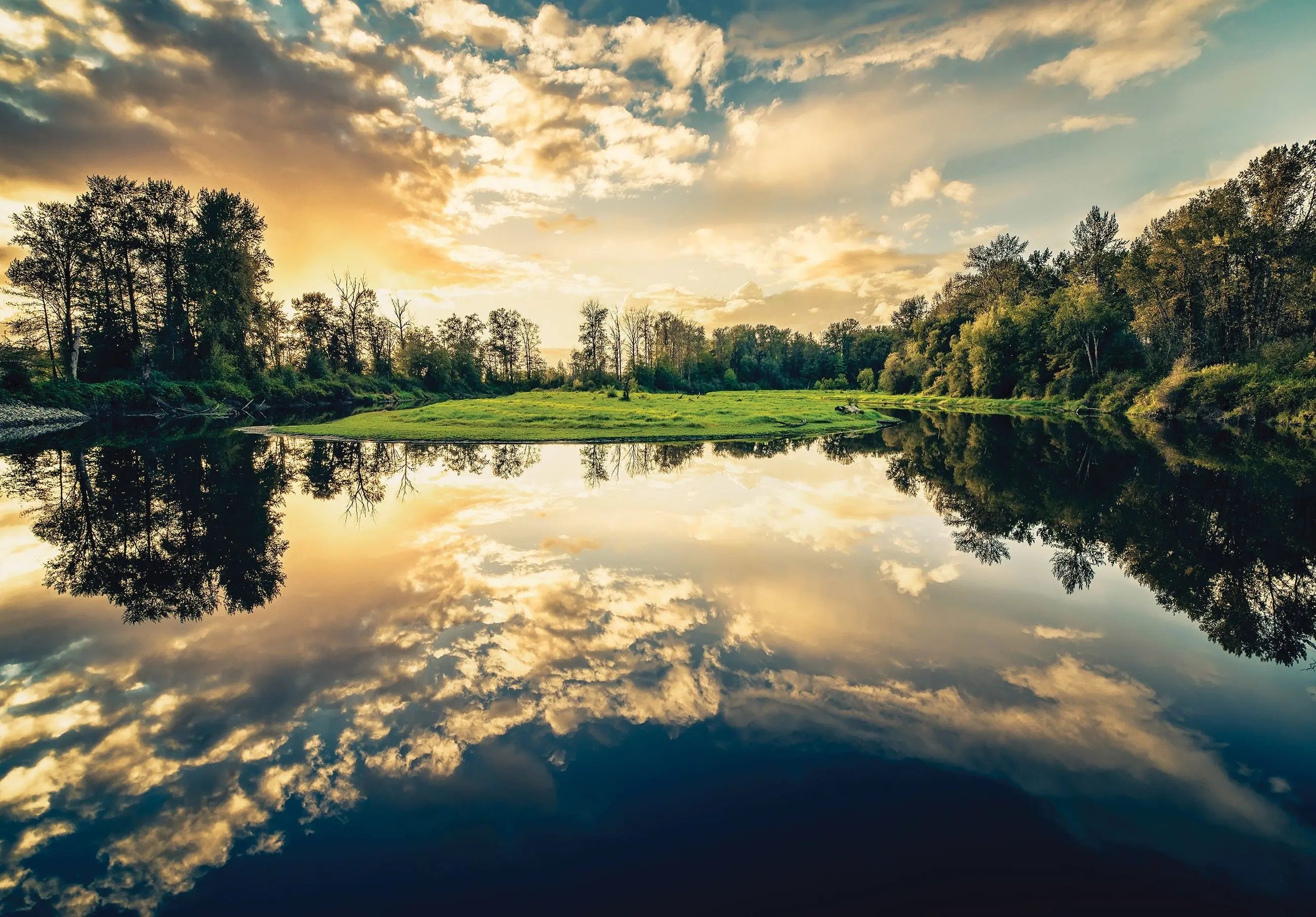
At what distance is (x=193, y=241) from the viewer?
56.6 meters

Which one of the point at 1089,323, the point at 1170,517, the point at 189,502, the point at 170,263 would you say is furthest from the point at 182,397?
the point at 1089,323

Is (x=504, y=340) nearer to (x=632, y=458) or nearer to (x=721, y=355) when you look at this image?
(x=721, y=355)

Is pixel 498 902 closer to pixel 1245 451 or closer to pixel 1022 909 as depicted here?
pixel 1022 909

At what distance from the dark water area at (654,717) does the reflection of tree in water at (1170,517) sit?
17 cm

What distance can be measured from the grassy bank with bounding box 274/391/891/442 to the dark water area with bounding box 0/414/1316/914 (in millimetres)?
21214

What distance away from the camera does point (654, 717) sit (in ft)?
20.5

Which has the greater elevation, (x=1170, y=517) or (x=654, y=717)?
(x=1170, y=517)

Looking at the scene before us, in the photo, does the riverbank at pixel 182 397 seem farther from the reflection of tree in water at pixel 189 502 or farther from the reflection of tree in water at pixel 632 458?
the reflection of tree in water at pixel 632 458

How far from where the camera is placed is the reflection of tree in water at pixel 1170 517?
9609 mm

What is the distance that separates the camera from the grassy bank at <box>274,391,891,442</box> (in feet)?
117

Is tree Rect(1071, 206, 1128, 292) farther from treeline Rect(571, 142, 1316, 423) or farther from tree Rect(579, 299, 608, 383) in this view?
tree Rect(579, 299, 608, 383)

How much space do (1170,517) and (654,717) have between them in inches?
708

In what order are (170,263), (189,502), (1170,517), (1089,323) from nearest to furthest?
(1170,517), (189,502), (170,263), (1089,323)

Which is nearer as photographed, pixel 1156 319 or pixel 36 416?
pixel 36 416
